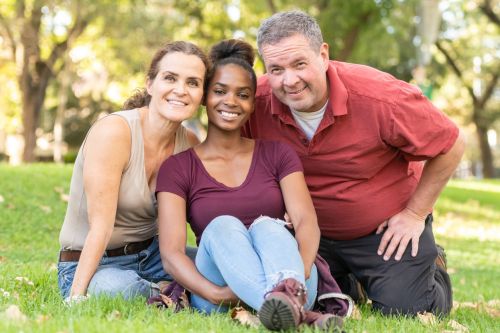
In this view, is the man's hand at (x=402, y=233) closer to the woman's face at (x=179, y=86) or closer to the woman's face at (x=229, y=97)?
the woman's face at (x=229, y=97)

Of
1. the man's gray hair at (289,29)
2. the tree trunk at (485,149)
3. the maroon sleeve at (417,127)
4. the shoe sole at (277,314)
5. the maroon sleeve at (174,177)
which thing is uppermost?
the man's gray hair at (289,29)

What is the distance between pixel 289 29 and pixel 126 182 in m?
1.34

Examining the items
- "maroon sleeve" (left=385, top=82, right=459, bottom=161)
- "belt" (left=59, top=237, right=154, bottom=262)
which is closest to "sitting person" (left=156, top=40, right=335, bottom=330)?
"belt" (left=59, top=237, right=154, bottom=262)

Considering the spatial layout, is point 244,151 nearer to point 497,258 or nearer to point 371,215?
point 371,215

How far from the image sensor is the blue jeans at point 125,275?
4.17 m

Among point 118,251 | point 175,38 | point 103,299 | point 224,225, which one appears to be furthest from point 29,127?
point 224,225

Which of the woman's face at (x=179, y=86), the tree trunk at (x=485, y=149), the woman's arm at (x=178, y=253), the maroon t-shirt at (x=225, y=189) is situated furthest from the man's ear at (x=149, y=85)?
the tree trunk at (x=485, y=149)

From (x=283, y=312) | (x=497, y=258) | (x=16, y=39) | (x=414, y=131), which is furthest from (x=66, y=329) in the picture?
(x=16, y=39)

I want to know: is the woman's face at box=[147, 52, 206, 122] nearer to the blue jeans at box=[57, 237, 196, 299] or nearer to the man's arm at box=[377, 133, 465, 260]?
the blue jeans at box=[57, 237, 196, 299]

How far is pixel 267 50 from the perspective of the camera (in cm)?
448

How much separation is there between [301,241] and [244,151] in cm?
71

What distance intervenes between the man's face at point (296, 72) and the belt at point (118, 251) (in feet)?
4.19

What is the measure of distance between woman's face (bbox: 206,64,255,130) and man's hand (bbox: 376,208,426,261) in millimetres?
1220

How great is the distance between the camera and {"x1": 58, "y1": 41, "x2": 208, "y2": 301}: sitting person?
4.13 metres
